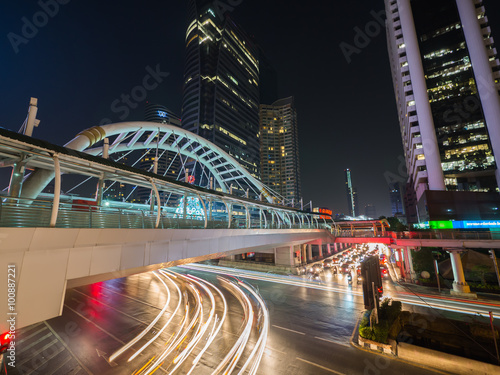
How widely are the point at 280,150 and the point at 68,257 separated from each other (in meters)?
177

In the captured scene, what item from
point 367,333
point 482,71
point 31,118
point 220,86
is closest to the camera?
point 31,118

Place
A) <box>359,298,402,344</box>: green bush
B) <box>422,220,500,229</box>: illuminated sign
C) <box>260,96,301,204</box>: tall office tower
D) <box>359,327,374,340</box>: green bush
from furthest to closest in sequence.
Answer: <box>260,96,301,204</box>: tall office tower, <box>422,220,500,229</box>: illuminated sign, <box>359,327,374,340</box>: green bush, <box>359,298,402,344</box>: green bush

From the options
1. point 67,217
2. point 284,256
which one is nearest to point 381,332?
point 67,217

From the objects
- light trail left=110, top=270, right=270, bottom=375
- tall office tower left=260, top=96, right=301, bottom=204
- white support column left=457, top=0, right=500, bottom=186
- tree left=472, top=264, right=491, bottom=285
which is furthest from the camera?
tall office tower left=260, top=96, right=301, bottom=204

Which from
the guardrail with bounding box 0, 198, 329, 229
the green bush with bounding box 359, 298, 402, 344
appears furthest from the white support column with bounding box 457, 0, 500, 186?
the guardrail with bounding box 0, 198, 329, 229

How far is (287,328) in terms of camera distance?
53.6 ft

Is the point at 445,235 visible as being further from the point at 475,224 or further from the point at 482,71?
the point at 482,71

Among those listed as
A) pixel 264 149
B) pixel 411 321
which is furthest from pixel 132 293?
pixel 264 149

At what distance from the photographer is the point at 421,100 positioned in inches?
2141

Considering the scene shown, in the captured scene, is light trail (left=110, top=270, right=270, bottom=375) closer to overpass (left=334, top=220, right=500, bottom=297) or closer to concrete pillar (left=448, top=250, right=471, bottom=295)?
overpass (left=334, top=220, right=500, bottom=297)

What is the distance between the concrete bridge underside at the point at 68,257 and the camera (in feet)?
21.6

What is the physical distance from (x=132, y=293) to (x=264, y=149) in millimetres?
160702

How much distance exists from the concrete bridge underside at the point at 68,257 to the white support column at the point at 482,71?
68.3 m

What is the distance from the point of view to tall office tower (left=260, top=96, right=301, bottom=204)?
171500 millimetres
